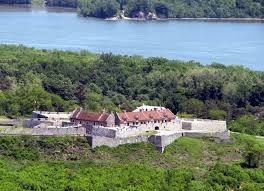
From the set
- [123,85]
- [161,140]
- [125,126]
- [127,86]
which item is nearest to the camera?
[161,140]

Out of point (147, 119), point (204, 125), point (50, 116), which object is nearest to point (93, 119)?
point (147, 119)

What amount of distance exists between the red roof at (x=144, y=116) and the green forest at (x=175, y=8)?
244 ft

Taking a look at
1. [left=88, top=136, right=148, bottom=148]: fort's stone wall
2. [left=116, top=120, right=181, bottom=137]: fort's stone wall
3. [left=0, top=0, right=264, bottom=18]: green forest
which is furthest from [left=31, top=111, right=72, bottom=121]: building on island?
[left=0, top=0, right=264, bottom=18]: green forest

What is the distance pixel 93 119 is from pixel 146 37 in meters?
52.4

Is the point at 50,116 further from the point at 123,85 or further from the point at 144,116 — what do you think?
the point at 123,85

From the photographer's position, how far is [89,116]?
1464 inches

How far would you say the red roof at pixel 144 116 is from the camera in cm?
3712

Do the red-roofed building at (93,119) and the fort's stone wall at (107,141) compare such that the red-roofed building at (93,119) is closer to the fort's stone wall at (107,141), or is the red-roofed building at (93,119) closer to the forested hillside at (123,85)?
the fort's stone wall at (107,141)

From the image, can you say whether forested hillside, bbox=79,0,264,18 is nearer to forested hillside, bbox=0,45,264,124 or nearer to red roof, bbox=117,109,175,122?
forested hillside, bbox=0,45,264,124

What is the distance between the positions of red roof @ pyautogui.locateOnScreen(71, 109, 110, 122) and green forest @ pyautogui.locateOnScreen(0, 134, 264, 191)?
138 centimetres

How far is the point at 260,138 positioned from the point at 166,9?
3018 inches

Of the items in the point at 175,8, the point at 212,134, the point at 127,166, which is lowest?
the point at 175,8

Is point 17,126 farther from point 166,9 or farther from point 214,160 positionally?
point 166,9

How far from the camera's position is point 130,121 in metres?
37.2
